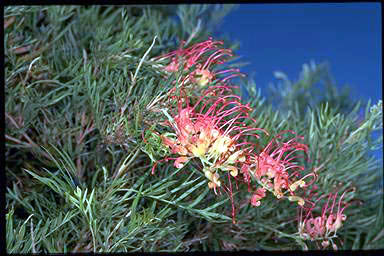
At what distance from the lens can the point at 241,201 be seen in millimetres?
425

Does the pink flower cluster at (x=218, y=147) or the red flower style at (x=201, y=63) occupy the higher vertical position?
the red flower style at (x=201, y=63)

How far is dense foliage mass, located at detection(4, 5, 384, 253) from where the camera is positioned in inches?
13.7

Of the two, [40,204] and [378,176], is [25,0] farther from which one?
[378,176]

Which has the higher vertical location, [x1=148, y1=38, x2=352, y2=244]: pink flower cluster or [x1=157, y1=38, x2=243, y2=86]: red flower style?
[x1=157, y1=38, x2=243, y2=86]: red flower style

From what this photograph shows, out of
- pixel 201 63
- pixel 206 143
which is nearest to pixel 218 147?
pixel 206 143

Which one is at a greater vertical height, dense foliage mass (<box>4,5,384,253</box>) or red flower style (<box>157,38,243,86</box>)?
red flower style (<box>157,38,243,86</box>)

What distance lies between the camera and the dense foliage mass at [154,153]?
35cm

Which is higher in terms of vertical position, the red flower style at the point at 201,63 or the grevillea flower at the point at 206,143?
the red flower style at the point at 201,63

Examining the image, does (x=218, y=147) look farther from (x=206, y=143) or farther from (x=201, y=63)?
(x=201, y=63)

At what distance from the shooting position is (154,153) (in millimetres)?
338

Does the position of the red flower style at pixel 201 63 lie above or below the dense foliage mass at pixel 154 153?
above

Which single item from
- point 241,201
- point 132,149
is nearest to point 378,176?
point 241,201

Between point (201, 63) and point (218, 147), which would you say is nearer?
point (218, 147)

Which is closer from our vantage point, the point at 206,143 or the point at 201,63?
the point at 206,143
